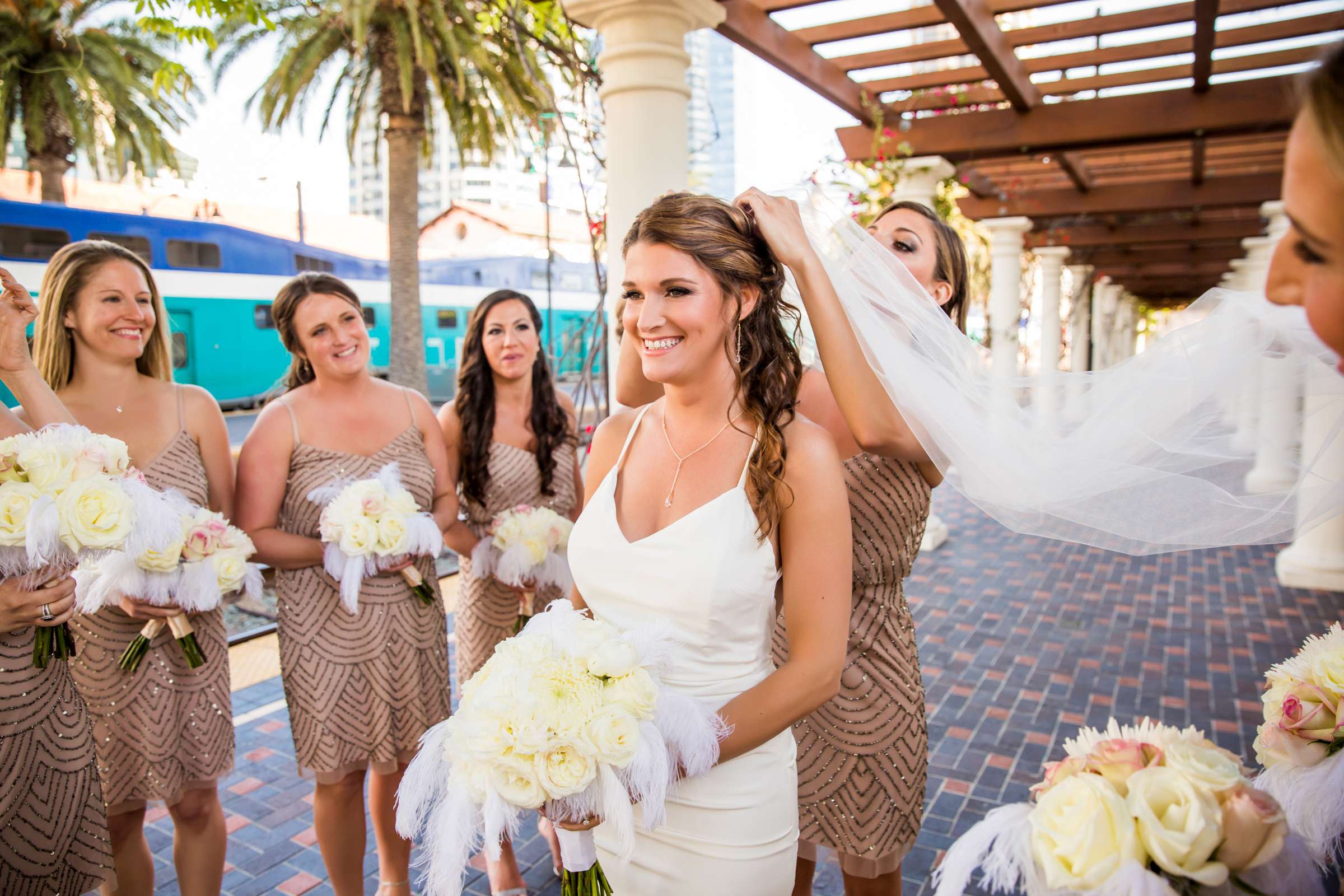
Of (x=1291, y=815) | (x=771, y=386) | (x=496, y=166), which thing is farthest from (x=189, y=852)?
(x=496, y=166)

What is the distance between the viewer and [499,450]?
3.73 metres

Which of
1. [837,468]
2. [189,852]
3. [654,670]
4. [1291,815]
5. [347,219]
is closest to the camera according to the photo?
[1291,815]

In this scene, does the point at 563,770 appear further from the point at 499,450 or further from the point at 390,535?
the point at 499,450

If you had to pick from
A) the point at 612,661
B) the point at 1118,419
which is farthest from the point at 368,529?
the point at 1118,419

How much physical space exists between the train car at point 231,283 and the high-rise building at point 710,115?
16.7 feet

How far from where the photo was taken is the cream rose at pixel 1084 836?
1177mm

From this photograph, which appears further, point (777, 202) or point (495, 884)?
point (495, 884)

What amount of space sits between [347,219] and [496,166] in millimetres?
26800

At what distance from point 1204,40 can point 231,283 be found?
19635 millimetres

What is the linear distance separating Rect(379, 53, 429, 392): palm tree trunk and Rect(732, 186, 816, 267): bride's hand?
42.9 feet

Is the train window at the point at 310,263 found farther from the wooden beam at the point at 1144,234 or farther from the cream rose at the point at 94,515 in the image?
the cream rose at the point at 94,515

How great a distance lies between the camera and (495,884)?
3299 millimetres

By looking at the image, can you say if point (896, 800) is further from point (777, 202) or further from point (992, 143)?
point (992, 143)

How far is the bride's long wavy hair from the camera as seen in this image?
6.54 ft
